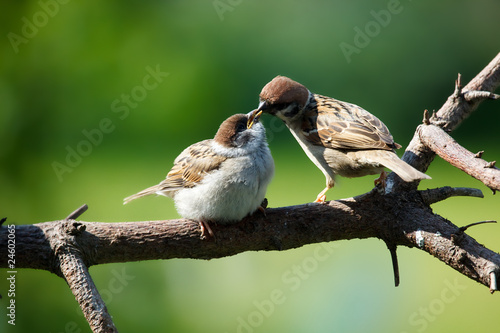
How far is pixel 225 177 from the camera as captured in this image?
2051 mm

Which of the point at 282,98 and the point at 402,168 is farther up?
the point at 282,98

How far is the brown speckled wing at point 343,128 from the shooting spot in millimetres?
2355

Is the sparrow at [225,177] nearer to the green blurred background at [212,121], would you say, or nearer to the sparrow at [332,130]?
the sparrow at [332,130]

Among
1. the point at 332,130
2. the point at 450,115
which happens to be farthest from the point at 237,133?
the point at 450,115

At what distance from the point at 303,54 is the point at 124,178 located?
1691 mm

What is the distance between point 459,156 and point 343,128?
63cm

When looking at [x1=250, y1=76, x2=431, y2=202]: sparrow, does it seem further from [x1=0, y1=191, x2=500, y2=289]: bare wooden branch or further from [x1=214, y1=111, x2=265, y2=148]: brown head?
[x1=0, y1=191, x2=500, y2=289]: bare wooden branch

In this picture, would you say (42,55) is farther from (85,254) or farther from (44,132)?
(85,254)

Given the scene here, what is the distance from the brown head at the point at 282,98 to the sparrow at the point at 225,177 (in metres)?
0.25

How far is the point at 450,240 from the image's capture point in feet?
6.30

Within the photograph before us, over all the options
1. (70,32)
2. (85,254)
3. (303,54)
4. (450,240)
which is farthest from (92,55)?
(450,240)
